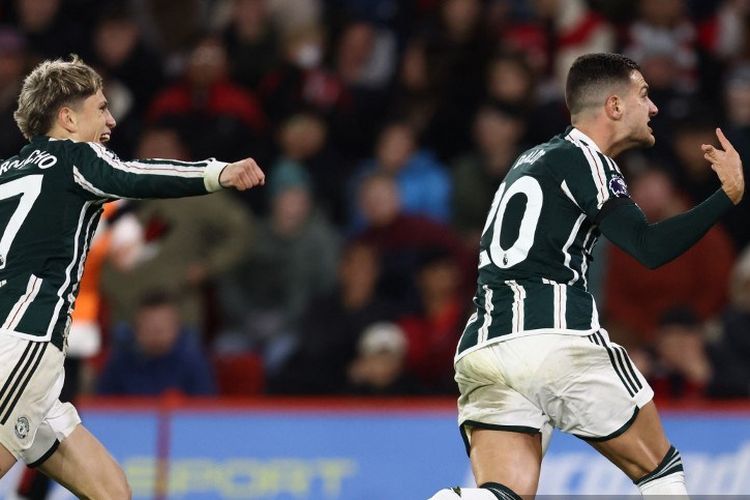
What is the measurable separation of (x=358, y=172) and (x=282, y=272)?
1.22 metres

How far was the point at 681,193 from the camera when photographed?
35.5 ft

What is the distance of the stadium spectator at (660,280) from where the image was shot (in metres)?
10.3

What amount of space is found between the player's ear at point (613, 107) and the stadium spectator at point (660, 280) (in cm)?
483

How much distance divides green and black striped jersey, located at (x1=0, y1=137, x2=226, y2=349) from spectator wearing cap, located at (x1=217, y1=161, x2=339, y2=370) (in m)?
5.43

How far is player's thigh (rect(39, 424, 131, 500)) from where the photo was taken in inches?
230

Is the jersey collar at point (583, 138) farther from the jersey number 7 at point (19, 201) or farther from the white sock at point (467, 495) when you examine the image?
the jersey number 7 at point (19, 201)

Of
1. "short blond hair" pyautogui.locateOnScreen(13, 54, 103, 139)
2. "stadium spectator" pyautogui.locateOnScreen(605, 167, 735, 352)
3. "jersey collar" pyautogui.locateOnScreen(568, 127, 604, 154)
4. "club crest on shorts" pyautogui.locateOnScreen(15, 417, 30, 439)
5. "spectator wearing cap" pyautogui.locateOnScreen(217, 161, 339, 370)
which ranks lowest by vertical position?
"club crest on shorts" pyautogui.locateOnScreen(15, 417, 30, 439)

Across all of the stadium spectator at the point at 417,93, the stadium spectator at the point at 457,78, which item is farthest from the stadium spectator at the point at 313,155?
the stadium spectator at the point at 457,78

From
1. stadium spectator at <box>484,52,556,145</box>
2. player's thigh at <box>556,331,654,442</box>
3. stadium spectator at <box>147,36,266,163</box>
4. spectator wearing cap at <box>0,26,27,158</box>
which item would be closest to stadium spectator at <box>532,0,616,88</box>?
stadium spectator at <box>484,52,556,145</box>

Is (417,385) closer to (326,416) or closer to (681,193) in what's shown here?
(326,416)

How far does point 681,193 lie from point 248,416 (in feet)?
12.4

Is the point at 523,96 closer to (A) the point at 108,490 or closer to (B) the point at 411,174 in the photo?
(B) the point at 411,174

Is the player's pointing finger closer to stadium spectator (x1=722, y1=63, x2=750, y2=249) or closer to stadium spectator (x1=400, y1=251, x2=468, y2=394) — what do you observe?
stadium spectator (x1=400, y1=251, x2=468, y2=394)

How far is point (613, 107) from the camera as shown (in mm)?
5586
